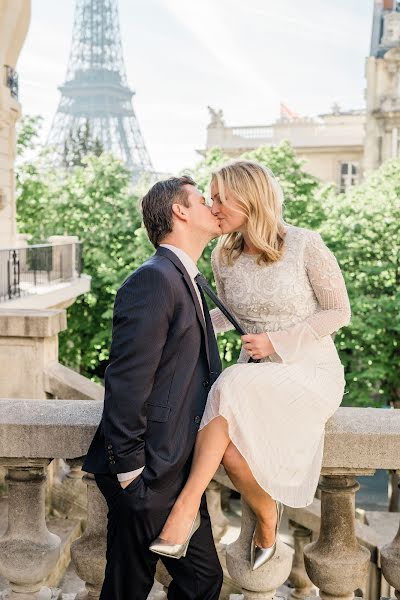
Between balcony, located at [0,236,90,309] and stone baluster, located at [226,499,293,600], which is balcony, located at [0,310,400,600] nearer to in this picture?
stone baluster, located at [226,499,293,600]

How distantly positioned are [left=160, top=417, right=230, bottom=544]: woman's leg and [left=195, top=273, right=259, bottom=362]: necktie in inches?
→ 19.2

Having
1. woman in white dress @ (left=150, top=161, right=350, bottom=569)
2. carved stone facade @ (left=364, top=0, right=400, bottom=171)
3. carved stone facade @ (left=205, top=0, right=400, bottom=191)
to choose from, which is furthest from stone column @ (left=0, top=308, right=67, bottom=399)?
carved stone facade @ (left=205, top=0, right=400, bottom=191)

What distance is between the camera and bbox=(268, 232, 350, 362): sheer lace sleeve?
321 cm

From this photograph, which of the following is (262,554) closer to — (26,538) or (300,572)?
(26,538)

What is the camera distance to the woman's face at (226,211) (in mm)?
3266

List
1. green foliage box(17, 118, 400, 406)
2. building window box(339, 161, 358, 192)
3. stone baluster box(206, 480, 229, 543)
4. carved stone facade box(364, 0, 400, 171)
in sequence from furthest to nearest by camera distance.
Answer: building window box(339, 161, 358, 192), carved stone facade box(364, 0, 400, 171), green foliage box(17, 118, 400, 406), stone baluster box(206, 480, 229, 543)

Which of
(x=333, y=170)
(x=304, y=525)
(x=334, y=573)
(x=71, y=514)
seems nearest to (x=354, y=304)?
(x=71, y=514)

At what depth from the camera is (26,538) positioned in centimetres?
320

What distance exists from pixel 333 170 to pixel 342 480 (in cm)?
4785

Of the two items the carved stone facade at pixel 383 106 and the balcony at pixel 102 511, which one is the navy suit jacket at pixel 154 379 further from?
the carved stone facade at pixel 383 106

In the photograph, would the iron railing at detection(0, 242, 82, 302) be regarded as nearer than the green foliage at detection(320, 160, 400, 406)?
Yes

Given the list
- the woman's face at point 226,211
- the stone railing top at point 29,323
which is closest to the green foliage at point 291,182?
the stone railing top at point 29,323

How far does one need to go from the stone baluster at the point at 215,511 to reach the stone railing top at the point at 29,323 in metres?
2.54

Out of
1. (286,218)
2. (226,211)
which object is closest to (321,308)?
(226,211)
